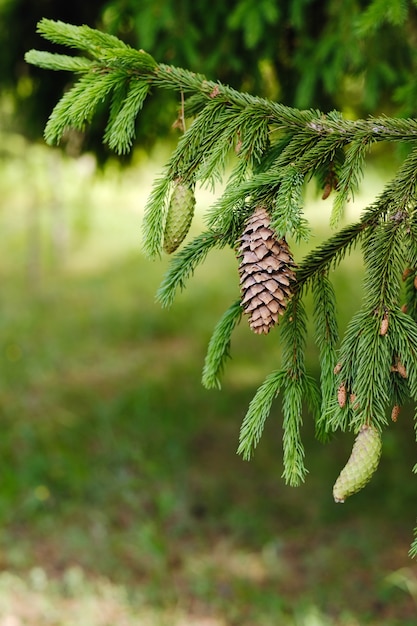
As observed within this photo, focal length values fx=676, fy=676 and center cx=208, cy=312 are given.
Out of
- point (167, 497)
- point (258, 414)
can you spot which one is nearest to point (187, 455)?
point (167, 497)

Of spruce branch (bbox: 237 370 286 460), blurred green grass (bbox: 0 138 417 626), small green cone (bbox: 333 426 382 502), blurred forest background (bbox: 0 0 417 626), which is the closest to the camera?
small green cone (bbox: 333 426 382 502)

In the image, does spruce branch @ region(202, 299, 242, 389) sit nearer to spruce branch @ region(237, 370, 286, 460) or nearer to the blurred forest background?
spruce branch @ region(237, 370, 286, 460)

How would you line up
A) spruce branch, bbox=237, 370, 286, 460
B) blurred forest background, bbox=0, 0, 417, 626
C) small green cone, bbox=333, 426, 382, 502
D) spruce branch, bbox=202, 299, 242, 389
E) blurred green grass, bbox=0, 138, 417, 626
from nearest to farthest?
small green cone, bbox=333, 426, 382, 502
spruce branch, bbox=237, 370, 286, 460
spruce branch, bbox=202, 299, 242, 389
blurred forest background, bbox=0, 0, 417, 626
blurred green grass, bbox=0, 138, 417, 626

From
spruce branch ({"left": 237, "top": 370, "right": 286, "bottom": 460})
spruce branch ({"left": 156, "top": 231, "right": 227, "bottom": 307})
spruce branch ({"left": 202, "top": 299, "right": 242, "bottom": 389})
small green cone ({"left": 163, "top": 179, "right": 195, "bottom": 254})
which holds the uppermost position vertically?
small green cone ({"left": 163, "top": 179, "right": 195, "bottom": 254})

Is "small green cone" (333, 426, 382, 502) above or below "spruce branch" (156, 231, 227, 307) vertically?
below

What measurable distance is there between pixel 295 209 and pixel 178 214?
229 millimetres

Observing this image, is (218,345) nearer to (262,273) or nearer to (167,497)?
(262,273)

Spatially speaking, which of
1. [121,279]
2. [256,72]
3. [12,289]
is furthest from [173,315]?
[256,72]

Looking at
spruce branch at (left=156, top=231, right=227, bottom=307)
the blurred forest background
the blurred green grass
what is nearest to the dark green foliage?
spruce branch at (left=156, top=231, right=227, bottom=307)

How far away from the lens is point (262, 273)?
1.12 meters

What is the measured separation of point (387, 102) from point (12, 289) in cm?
581

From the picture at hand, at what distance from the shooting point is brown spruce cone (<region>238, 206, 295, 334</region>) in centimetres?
111

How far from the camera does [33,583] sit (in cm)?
328

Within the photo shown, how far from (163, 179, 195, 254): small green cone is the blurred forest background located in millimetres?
868
